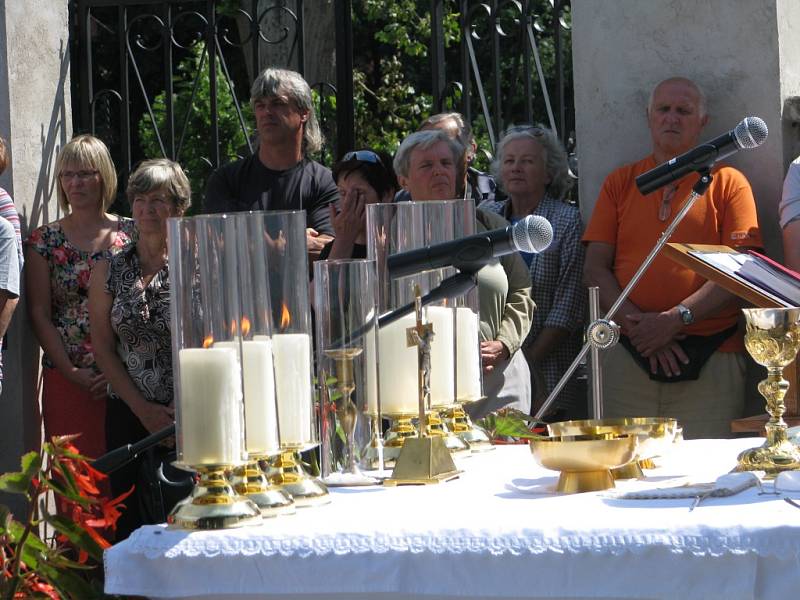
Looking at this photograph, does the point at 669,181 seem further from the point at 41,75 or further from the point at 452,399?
the point at 41,75

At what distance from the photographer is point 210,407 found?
238cm

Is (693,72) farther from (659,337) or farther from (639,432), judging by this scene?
(639,432)

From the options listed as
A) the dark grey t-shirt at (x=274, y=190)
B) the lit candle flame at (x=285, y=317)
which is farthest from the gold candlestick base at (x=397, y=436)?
the dark grey t-shirt at (x=274, y=190)

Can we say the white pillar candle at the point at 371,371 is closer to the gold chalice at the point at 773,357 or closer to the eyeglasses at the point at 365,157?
the gold chalice at the point at 773,357

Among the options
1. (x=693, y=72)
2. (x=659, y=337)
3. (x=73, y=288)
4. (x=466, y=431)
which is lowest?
(x=466, y=431)

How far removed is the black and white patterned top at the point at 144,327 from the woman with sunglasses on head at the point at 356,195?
25.1 inches

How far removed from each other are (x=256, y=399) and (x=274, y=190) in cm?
339

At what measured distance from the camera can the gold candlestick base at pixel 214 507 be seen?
238 cm

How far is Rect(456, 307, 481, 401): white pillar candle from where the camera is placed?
10.3 feet

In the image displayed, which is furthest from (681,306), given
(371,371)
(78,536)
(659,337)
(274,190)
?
(78,536)

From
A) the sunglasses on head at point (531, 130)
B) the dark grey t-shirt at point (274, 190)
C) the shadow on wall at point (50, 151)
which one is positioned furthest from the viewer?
the shadow on wall at point (50, 151)

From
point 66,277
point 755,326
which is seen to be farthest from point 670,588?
point 66,277

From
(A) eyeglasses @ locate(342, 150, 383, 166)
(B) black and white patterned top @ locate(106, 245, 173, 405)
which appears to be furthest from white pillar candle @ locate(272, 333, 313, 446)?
(A) eyeglasses @ locate(342, 150, 383, 166)

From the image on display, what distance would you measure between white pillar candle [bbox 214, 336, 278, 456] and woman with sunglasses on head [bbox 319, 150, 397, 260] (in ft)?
8.58
